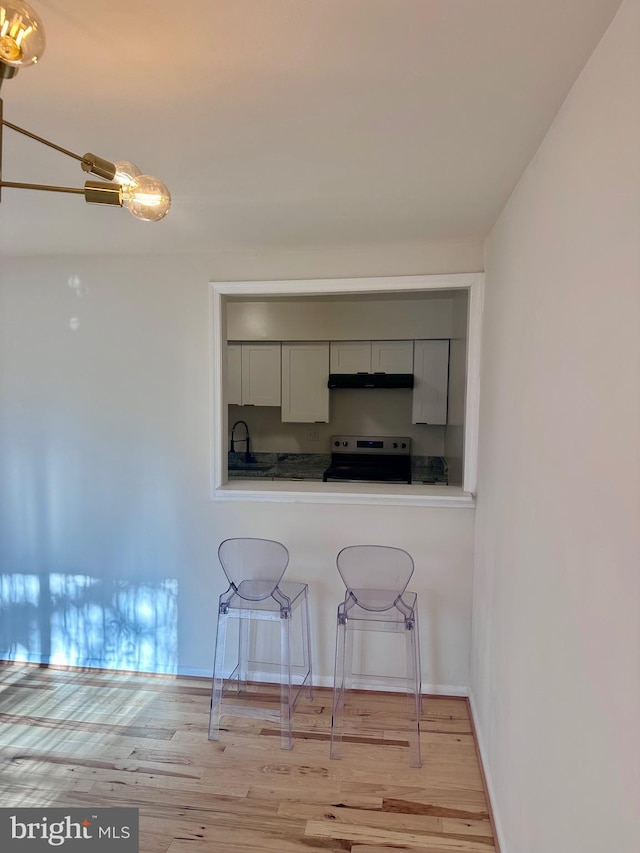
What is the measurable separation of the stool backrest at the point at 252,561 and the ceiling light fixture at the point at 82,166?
6.08 ft

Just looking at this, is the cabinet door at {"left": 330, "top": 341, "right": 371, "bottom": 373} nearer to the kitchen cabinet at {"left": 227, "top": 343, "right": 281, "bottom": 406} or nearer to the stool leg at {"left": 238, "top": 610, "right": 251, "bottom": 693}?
the kitchen cabinet at {"left": 227, "top": 343, "right": 281, "bottom": 406}

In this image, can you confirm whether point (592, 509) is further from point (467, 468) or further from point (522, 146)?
point (467, 468)

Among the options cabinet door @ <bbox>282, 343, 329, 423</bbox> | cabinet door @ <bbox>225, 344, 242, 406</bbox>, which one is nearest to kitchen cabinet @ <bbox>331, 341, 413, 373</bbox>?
cabinet door @ <bbox>282, 343, 329, 423</bbox>

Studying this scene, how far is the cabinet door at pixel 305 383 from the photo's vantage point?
434 cm

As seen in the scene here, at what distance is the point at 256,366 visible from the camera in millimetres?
4414

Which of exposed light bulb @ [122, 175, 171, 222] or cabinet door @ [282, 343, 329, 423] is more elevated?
exposed light bulb @ [122, 175, 171, 222]

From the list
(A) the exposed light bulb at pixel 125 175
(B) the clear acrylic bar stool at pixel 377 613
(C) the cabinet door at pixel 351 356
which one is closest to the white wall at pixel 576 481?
(B) the clear acrylic bar stool at pixel 377 613

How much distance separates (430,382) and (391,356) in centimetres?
41

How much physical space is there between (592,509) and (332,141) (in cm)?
126

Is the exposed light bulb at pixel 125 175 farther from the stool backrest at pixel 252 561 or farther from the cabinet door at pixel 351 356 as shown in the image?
the cabinet door at pixel 351 356

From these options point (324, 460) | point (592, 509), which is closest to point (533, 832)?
point (592, 509)

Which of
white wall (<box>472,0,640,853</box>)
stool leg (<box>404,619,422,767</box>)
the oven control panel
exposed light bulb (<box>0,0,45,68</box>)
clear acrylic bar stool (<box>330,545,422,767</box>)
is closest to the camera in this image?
exposed light bulb (<box>0,0,45,68</box>)

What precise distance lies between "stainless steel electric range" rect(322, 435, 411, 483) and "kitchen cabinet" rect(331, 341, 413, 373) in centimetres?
70

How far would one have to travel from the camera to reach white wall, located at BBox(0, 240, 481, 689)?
2699mm
